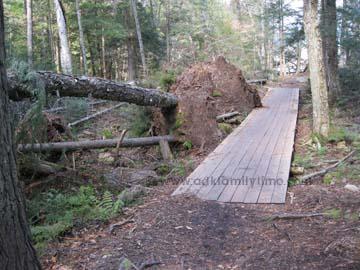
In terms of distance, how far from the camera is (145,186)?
630 centimetres

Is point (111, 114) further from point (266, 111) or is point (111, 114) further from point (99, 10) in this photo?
point (99, 10)

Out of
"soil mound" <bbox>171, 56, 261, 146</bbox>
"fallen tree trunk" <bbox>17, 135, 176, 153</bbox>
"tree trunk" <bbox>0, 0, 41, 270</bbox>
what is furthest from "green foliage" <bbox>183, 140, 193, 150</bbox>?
"tree trunk" <bbox>0, 0, 41, 270</bbox>

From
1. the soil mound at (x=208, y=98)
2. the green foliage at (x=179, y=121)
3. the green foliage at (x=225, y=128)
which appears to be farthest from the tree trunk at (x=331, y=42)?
the green foliage at (x=179, y=121)

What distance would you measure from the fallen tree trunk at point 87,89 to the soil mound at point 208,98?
871 millimetres

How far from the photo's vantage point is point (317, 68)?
336 inches

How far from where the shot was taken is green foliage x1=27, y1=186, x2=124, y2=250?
174 inches

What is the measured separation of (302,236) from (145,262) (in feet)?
5.50

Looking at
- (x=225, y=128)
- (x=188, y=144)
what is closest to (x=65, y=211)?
(x=188, y=144)

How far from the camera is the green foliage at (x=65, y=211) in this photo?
4428 millimetres

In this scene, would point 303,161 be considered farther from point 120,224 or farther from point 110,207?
point 120,224

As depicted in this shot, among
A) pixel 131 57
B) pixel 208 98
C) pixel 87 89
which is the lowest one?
pixel 208 98

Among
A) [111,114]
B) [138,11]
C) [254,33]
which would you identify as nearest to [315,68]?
[111,114]

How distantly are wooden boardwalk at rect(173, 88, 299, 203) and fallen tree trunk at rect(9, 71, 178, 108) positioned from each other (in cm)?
191

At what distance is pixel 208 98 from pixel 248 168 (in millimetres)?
4683
